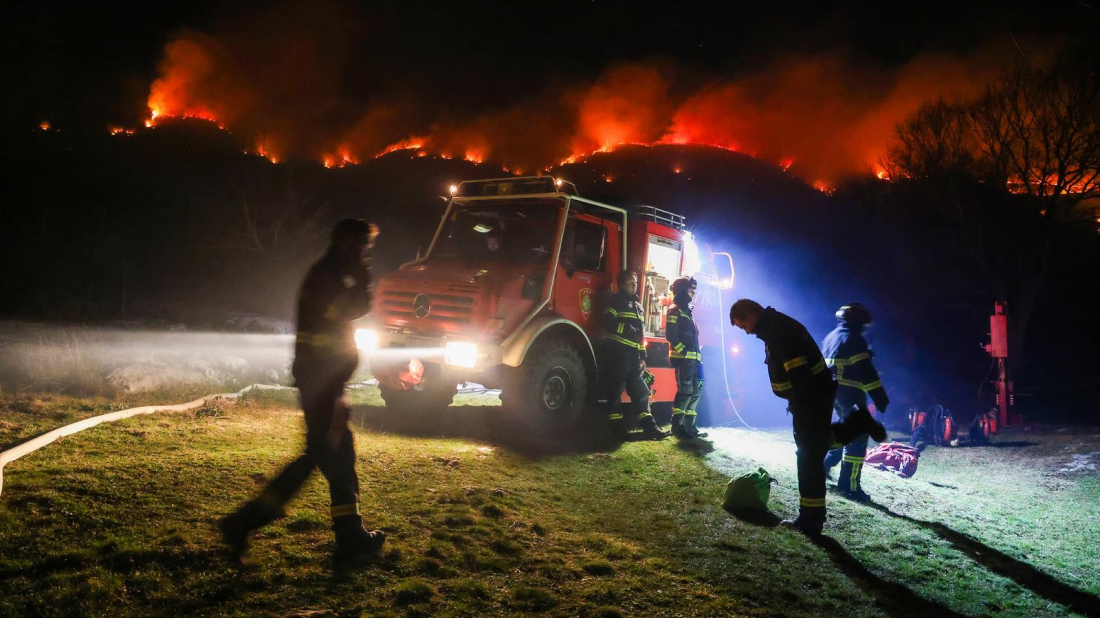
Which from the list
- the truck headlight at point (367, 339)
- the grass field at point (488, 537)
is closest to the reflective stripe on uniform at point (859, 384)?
the grass field at point (488, 537)

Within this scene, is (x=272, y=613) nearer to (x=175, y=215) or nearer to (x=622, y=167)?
(x=175, y=215)

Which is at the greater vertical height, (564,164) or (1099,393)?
A: (564,164)

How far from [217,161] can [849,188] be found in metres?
46.1

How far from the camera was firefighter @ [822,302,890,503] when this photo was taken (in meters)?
6.26

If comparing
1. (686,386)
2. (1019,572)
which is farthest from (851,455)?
(686,386)

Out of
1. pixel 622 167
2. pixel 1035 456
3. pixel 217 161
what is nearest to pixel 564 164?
pixel 622 167

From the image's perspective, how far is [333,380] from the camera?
11.7ft

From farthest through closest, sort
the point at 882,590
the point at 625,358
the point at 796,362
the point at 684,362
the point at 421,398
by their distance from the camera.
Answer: the point at 684,362, the point at 625,358, the point at 421,398, the point at 796,362, the point at 882,590

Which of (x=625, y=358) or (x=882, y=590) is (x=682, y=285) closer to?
(x=625, y=358)

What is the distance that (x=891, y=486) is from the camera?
6906 millimetres

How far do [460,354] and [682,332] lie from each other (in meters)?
3.04

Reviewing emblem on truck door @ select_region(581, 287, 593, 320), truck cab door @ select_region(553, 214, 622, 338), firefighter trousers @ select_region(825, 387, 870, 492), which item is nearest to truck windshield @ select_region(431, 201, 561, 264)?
truck cab door @ select_region(553, 214, 622, 338)

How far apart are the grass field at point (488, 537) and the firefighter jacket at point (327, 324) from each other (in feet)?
3.25

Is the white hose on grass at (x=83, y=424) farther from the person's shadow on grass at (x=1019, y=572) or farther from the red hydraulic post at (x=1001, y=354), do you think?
the red hydraulic post at (x=1001, y=354)
